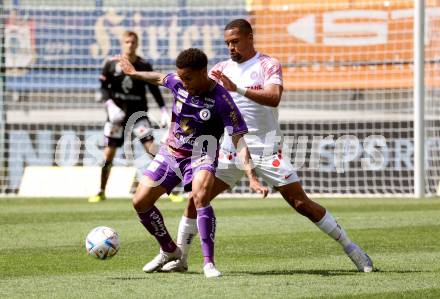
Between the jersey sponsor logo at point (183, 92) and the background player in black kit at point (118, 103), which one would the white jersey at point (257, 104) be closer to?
the jersey sponsor logo at point (183, 92)

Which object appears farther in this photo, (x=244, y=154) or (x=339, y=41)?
(x=339, y=41)

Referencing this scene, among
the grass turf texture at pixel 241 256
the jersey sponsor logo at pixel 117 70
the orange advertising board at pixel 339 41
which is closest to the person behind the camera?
the grass turf texture at pixel 241 256

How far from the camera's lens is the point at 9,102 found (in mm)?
20734

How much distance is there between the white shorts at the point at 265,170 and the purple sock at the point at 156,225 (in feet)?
2.13

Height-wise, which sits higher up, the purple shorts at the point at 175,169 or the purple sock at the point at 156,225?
the purple shorts at the point at 175,169

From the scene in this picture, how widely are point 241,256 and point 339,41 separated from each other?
11.8m

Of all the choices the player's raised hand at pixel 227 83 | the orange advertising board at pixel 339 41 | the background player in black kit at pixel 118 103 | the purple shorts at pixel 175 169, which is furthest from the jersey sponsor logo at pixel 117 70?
the player's raised hand at pixel 227 83

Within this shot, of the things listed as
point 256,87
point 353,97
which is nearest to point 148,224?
point 256,87

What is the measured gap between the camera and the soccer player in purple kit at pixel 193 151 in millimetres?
8109

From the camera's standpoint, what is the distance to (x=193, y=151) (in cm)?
837

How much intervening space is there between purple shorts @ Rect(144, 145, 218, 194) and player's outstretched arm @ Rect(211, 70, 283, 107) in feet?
1.92

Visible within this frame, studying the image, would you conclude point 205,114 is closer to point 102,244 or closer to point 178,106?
point 178,106

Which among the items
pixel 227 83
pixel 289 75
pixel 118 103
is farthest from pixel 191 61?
pixel 289 75

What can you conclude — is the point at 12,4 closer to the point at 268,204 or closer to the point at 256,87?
the point at 268,204
